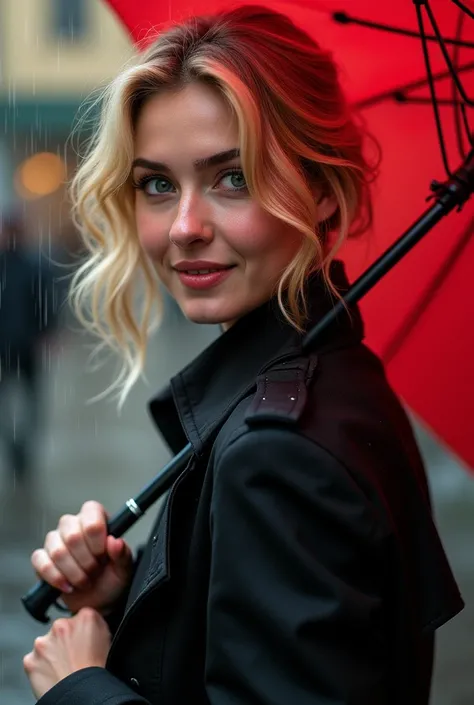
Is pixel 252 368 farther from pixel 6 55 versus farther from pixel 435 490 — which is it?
pixel 6 55

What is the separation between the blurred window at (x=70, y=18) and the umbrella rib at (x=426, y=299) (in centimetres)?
2421

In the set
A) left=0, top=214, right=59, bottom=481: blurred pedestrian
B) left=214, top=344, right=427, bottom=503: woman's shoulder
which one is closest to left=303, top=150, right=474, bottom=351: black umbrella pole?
left=214, top=344, right=427, bottom=503: woman's shoulder

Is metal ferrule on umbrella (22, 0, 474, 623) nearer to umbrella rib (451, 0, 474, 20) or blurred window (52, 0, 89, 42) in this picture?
umbrella rib (451, 0, 474, 20)

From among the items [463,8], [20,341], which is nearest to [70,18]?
[20,341]

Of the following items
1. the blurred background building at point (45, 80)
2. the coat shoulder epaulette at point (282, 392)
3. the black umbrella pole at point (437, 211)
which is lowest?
the coat shoulder epaulette at point (282, 392)

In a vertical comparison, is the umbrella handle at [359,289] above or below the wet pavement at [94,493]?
above

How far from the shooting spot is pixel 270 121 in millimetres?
2295

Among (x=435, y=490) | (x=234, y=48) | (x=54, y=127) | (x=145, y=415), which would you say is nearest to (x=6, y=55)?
(x=54, y=127)

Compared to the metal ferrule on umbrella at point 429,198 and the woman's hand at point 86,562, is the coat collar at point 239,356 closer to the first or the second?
the metal ferrule on umbrella at point 429,198

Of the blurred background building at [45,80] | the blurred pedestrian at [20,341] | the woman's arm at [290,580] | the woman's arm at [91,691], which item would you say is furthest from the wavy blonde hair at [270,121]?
the blurred background building at [45,80]

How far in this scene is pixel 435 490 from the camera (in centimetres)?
845

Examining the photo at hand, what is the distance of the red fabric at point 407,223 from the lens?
2812 millimetres

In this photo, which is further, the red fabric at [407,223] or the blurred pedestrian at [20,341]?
the blurred pedestrian at [20,341]

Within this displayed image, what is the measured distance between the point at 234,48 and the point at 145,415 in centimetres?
1000
